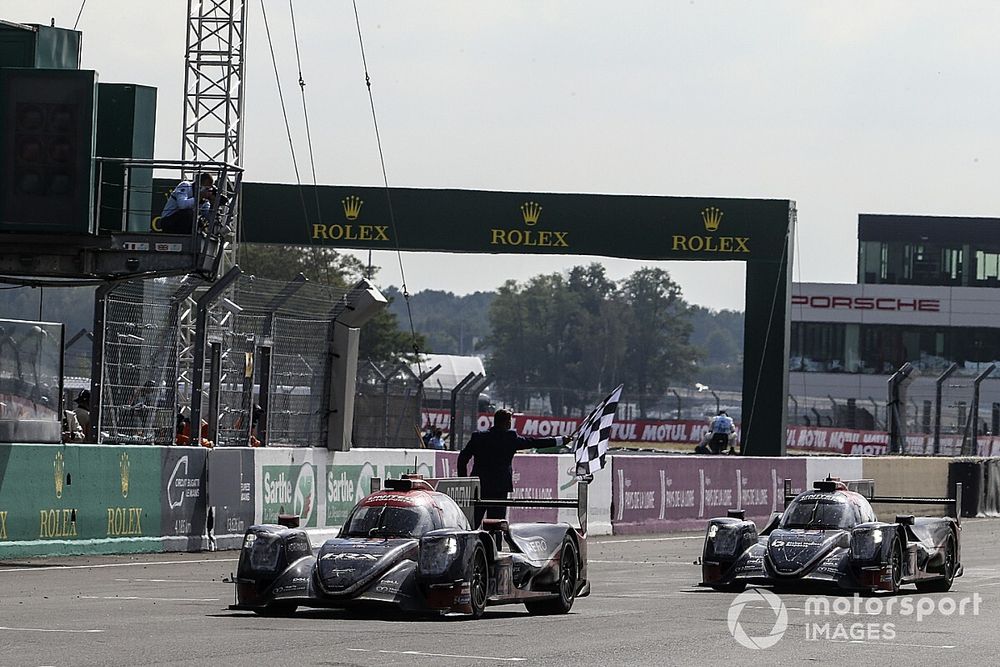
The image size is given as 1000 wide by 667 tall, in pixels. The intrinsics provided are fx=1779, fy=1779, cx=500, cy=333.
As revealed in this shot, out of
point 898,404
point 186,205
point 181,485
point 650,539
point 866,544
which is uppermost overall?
point 186,205

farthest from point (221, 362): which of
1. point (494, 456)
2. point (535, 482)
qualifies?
point (535, 482)

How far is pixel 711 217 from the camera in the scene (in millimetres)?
35438

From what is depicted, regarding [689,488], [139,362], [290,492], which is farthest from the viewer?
[689,488]

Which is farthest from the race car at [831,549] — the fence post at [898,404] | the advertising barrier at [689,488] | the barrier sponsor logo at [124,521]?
the fence post at [898,404]

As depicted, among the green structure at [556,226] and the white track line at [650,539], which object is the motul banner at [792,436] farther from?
the white track line at [650,539]

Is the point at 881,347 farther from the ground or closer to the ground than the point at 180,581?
farther from the ground

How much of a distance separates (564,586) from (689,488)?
54.4 ft

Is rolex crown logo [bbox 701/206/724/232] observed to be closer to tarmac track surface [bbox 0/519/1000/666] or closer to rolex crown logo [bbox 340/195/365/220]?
rolex crown logo [bbox 340/195/365/220]

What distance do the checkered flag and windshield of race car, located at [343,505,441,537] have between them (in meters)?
11.6

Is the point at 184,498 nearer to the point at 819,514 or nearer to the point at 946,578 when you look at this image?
the point at 819,514

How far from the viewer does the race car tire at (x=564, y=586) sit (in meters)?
13.6

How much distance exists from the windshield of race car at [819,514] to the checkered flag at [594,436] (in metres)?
7.98

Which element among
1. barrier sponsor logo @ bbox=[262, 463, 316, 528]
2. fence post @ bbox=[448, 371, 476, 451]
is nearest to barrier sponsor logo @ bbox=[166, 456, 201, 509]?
barrier sponsor logo @ bbox=[262, 463, 316, 528]

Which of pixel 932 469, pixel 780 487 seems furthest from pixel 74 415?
pixel 932 469
